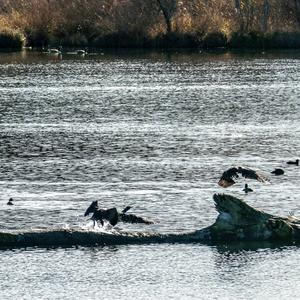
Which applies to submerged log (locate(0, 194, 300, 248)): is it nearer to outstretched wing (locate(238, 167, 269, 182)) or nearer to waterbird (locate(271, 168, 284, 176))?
outstretched wing (locate(238, 167, 269, 182))

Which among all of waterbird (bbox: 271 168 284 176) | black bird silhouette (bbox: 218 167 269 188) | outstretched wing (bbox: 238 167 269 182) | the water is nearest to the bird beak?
black bird silhouette (bbox: 218 167 269 188)

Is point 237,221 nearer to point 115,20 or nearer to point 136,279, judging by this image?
point 136,279

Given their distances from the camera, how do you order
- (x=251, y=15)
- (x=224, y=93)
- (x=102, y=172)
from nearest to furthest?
(x=102, y=172) < (x=224, y=93) < (x=251, y=15)

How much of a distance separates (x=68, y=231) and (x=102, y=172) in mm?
10521

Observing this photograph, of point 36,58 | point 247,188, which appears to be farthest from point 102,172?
point 36,58

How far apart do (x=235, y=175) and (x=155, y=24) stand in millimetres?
62649

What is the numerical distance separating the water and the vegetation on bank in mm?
14789

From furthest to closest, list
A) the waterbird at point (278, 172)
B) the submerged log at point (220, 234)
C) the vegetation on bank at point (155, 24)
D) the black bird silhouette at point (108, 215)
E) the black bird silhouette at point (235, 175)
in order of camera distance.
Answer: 1. the vegetation on bank at point (155, 24)
2. the waterbird at point (278, 172)
3. the black bird silhouette at point (235, 175)
4. the black bird silhouette at point (108, 215)
5. the submerged log at point (220, 234)

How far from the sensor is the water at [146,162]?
24.2m

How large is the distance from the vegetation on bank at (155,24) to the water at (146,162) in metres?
14.8

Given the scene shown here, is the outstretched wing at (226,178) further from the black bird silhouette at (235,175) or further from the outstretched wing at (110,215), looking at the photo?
the outstretched wing at (110,215)

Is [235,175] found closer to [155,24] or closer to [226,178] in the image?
[226,178]

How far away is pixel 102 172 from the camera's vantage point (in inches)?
1432

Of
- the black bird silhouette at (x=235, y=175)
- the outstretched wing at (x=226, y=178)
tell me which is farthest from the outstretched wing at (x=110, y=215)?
the outstretched wing at (x=226, y=178)
